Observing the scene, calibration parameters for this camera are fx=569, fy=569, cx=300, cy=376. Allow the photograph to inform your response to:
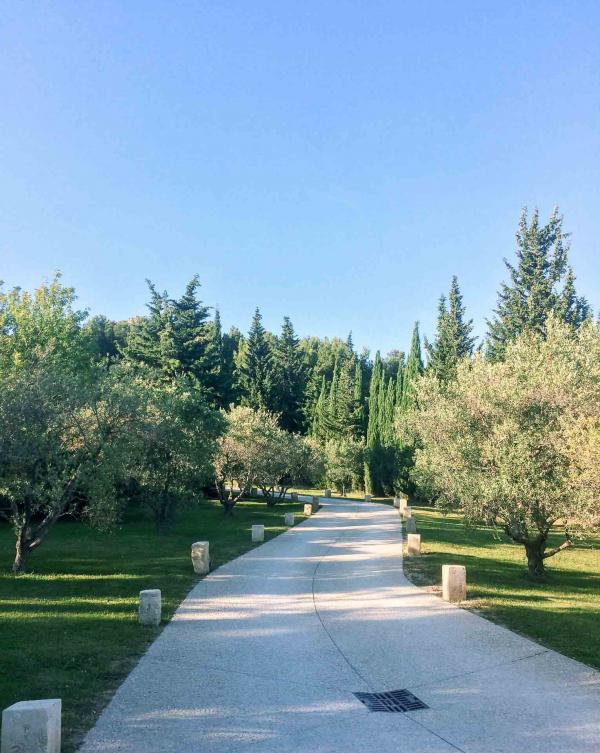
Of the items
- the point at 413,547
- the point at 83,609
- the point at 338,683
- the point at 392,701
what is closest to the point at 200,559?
the point at 83,609

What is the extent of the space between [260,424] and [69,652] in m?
27.8

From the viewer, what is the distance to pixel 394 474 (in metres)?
55.5

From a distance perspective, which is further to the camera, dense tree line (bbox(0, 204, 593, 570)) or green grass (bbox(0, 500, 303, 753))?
dense tree line (bbox(0, 204, 593, 570))

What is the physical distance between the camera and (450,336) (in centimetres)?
5269

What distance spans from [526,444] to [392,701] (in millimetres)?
8769

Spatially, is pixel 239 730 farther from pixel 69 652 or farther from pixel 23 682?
pixel 69 652

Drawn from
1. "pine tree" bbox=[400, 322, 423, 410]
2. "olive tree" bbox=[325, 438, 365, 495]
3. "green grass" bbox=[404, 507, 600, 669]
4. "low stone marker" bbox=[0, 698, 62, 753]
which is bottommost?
"green grass" bbox=[404, 507, 600, 669]

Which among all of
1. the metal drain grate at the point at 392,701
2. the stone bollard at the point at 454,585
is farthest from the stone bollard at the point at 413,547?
the metal drain grate at the point at 392,701

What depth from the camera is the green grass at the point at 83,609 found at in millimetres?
6695

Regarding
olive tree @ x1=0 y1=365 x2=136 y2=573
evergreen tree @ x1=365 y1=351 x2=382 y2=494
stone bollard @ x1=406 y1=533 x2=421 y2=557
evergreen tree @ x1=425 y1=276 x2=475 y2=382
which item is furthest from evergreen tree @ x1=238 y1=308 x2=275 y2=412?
olive tree @ x1=0 y1=365 x2=136 y2=573

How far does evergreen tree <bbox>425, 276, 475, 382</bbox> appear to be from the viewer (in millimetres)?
52219

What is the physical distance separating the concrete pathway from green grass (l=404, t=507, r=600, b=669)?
1.99 ft

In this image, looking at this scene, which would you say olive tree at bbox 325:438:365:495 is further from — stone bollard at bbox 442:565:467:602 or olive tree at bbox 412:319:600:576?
stone bollard at bbox 442:565:467:602

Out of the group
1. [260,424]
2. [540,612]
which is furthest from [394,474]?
[540,612]
